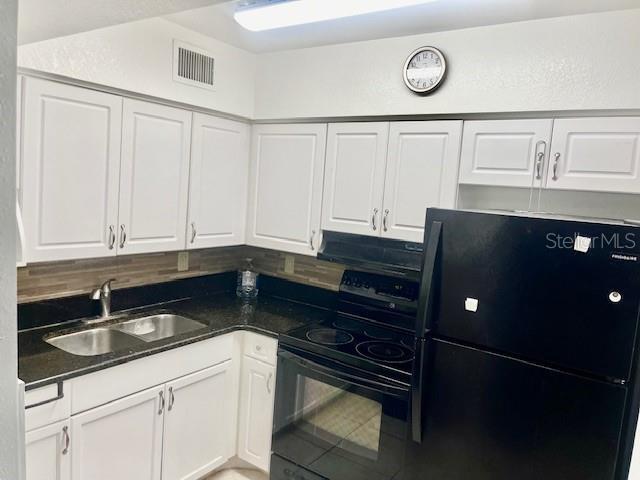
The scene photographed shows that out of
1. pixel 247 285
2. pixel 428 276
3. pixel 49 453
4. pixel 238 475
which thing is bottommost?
pixel 238 475

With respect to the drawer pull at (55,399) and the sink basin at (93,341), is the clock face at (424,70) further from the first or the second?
the drawer pull at (55,399)

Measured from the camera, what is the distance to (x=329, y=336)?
2.54m

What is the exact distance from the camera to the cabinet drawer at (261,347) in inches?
101

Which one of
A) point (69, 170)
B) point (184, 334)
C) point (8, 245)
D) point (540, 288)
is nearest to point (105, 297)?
point (184, 334)

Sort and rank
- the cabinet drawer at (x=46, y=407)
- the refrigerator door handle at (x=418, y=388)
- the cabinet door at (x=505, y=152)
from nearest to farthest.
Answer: the cabinet drawer at (x=46, y=407), the refrigerator door handle at (x=418, y=388), the cabinet door at (x=505, y=152)

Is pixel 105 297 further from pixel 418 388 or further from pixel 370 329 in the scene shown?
pixel 418 388

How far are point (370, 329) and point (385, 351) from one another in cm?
33

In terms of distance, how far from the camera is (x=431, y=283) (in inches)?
78.1

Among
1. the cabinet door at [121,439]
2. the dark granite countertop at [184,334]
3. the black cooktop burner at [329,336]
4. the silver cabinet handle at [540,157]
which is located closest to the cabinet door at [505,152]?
→ the silver cabinet handle at [540,157]

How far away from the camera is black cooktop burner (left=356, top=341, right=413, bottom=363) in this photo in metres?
2.29

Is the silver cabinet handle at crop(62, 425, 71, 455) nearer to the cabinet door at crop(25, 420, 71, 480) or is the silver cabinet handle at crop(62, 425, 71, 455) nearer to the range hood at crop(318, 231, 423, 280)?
the cabinet door at crop(25, 420, 71, 480)

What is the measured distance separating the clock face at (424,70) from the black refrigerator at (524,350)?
696 millimetres

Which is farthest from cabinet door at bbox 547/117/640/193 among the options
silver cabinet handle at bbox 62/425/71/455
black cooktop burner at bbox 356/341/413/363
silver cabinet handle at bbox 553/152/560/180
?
silver cabinet handle at bbox 62/425/71/455

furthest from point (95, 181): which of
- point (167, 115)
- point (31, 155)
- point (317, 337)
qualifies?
point (317, 337)
